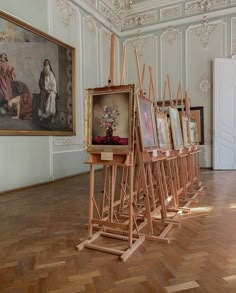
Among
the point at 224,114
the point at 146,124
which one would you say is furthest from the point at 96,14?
the point at 146,124

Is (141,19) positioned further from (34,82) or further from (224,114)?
(34,82)

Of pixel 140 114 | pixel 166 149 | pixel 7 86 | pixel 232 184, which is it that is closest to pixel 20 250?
pixel 140 114

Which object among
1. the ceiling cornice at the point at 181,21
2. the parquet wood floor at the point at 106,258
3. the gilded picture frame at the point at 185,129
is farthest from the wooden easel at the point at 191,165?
the ceiling cornice at the point at 181,21

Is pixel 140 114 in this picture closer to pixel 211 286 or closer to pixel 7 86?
pixel 211 286

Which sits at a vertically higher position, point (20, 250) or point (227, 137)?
point (227, 137)

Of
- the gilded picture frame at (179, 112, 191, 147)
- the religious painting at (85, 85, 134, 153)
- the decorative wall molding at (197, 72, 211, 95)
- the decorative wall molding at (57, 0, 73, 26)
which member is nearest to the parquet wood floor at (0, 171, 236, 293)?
the religious painting at (85, 85, 134, 153)

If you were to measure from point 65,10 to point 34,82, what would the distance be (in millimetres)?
2342

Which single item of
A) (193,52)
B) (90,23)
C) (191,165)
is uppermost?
(90,23)

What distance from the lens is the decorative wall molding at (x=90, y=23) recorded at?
7.50 meters

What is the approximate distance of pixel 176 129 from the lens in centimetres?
425

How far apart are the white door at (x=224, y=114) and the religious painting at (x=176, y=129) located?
3.95 meters

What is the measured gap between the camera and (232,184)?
5.56 meters

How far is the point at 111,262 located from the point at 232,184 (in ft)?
13.7

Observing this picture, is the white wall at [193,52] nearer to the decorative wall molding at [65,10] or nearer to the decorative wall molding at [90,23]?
the decorative wall molding at [90,23]
